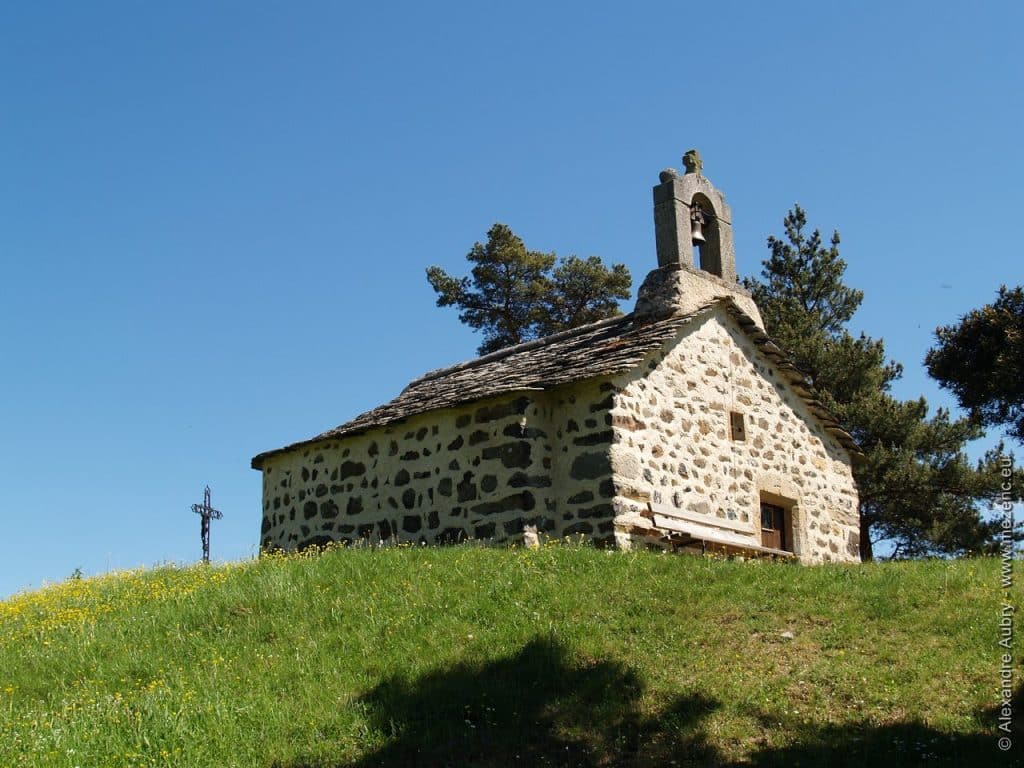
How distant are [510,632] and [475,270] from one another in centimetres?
2359

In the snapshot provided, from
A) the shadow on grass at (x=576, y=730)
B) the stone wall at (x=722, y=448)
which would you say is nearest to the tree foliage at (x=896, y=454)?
the stone wall at (x=722, y=448)

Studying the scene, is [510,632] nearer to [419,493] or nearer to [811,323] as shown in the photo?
[419,493]

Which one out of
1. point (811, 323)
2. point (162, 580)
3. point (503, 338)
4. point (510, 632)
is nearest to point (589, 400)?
point (510, 632)

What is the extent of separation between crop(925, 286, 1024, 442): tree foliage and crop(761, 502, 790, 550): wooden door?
210 inches

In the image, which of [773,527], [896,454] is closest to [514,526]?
[773,527]

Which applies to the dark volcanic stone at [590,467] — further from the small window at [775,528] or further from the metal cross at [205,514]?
the metal cross at [205,514]

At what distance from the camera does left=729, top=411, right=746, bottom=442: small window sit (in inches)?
633

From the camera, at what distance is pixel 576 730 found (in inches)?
322

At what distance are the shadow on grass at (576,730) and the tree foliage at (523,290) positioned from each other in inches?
900

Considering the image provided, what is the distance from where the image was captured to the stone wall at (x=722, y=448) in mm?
14289

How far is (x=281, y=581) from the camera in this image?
38.9 ft

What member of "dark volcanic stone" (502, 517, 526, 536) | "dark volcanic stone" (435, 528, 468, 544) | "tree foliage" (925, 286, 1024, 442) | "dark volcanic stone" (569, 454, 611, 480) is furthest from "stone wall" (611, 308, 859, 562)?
"tree foliage" (925, 286, 1024, 442)

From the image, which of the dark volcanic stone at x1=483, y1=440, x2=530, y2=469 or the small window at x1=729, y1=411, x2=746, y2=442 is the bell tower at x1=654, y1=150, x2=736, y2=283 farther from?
the dark volcanic stone at x1=483, y1=440, x2=530, y2=469

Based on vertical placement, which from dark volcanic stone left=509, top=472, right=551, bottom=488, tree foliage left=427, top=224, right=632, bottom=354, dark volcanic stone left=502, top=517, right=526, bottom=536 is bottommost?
dark volcanic stone left=502, top=517, right=526, bottom=536
